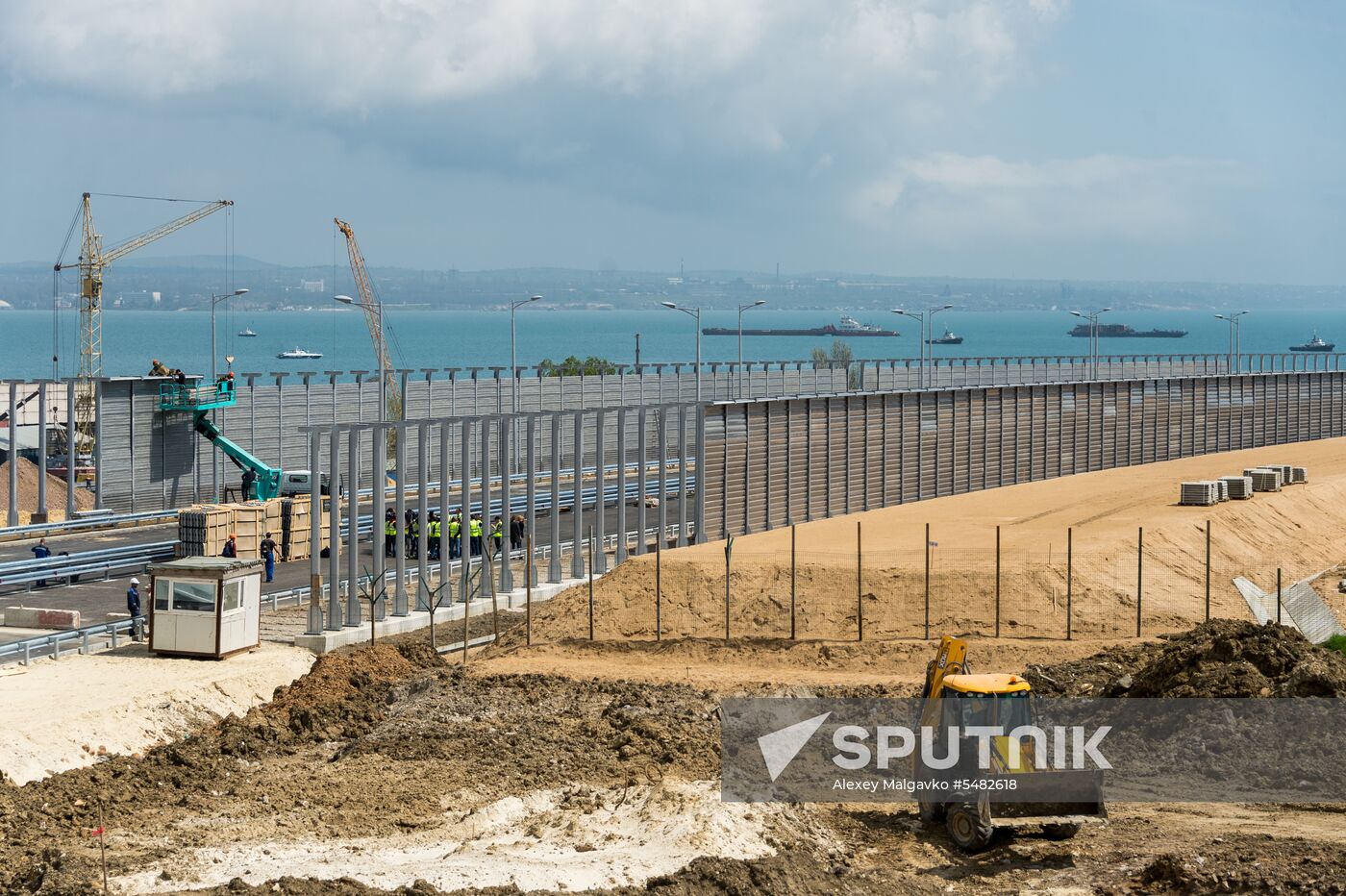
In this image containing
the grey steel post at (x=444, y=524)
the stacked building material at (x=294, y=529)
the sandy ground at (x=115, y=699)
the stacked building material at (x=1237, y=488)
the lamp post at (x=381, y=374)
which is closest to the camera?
the sandy ground at (x=115, y=699)

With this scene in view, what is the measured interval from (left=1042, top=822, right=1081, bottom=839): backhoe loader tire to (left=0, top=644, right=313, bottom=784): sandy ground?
14861 millimetres

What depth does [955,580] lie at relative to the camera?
120 ft

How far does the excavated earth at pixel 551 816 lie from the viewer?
19422 mm

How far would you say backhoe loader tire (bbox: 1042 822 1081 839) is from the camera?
20.7 metres

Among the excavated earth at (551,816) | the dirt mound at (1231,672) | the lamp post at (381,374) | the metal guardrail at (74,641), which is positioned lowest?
the excavated earth at (551,816)

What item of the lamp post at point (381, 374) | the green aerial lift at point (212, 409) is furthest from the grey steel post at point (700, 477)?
the green aerial lift at point (212, 409)

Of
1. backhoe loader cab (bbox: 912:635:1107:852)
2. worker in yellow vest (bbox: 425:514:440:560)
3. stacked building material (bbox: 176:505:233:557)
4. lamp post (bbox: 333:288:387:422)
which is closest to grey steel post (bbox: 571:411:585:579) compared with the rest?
worker in yellow vest (bbox: 425:514:440:560)

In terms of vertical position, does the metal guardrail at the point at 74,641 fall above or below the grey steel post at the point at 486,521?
below

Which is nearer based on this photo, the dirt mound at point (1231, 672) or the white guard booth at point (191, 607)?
the dirt mound at point (1231, 672)

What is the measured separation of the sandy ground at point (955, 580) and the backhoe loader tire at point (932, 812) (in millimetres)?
12345

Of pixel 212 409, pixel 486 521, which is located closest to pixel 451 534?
pixel 486 521

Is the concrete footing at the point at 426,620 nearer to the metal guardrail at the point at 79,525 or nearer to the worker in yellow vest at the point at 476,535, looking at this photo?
the worker in yellow vest at the point at 476,535

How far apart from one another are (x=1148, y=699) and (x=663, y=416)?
65.7ft

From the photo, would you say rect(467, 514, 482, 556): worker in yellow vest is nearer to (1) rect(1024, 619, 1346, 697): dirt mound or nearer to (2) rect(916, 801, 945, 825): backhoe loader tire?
(1) rect(1024, 619, 1346, 697): dirt mound
